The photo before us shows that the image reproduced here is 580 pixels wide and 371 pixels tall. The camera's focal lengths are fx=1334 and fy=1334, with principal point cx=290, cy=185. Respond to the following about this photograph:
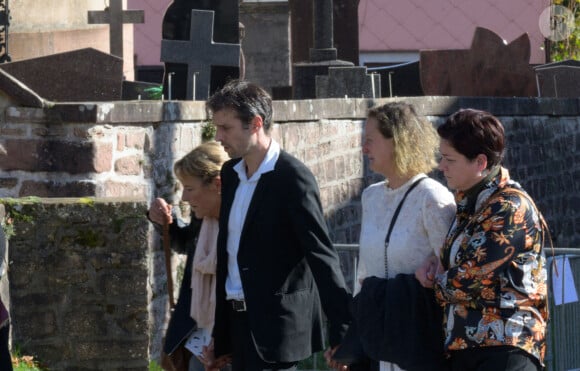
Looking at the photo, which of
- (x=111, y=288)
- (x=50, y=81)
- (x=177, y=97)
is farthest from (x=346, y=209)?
(x=111, y=288)

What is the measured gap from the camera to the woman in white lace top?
178 inches

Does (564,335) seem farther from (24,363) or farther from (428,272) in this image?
(24,363)

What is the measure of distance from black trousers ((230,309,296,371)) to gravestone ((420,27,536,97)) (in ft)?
25.8

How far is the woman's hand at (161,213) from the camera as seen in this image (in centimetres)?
531

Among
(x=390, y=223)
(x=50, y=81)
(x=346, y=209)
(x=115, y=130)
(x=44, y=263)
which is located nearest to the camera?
(x=390, y=223)

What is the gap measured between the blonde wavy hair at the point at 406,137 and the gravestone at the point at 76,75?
12.5 feet

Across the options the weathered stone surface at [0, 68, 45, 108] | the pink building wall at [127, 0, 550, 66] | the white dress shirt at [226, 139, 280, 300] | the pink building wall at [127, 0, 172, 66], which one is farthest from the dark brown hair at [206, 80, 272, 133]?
the pink building wall at [127, 0, 550, 66]

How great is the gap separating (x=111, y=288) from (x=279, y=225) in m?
2.05

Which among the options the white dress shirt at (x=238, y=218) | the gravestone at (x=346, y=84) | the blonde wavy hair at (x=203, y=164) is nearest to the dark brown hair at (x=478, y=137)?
the white dress shirt at (x=238, y=218)

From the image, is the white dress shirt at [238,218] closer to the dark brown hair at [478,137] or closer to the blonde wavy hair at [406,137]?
the blonde wavy hair at [406,137]

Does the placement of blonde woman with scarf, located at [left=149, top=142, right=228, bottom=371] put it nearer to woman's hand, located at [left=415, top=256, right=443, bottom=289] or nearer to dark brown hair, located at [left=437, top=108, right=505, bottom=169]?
woman's hand, located at [left=415, top=256, right=443, bottom=289]

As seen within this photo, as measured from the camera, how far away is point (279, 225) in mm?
4734

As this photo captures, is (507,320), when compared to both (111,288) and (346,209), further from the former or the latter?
(346,209)

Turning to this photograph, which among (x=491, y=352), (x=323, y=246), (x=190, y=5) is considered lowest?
(x=491, y=352)
